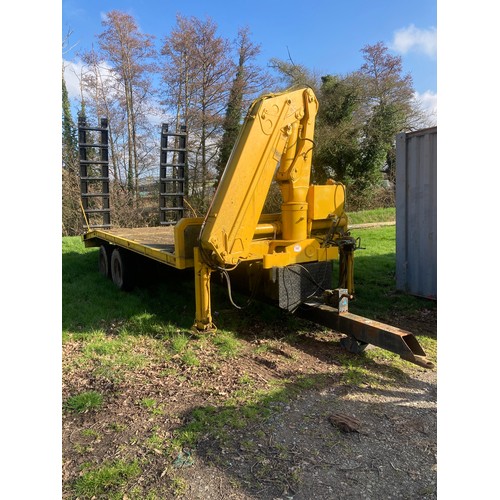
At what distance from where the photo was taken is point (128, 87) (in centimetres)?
1711

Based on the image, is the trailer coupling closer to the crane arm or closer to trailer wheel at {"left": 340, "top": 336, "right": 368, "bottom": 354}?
trailer wheel at {"left": 340, "top": 336, "right": 368, "bottom": 354}

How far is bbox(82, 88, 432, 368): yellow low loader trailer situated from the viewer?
4270 millimetres

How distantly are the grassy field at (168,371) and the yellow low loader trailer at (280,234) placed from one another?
37 cm

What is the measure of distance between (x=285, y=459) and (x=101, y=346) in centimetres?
268

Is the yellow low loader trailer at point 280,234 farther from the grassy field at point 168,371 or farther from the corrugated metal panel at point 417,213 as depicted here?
the corrugated metal panel at point 417,213

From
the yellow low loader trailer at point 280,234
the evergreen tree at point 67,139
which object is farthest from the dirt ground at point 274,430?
the evergreen tree at point 67,139

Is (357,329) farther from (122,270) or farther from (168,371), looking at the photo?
(122,270)

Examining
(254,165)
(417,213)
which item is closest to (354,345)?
(254,165)

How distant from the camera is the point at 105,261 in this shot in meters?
7.61

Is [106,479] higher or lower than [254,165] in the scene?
lower

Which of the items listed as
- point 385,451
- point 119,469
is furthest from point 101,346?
point 385,451

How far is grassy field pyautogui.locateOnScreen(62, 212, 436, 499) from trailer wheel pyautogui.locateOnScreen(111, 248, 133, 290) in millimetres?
137

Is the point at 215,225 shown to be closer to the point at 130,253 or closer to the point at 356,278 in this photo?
the point at 130,253

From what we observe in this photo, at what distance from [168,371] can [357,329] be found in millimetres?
1972
